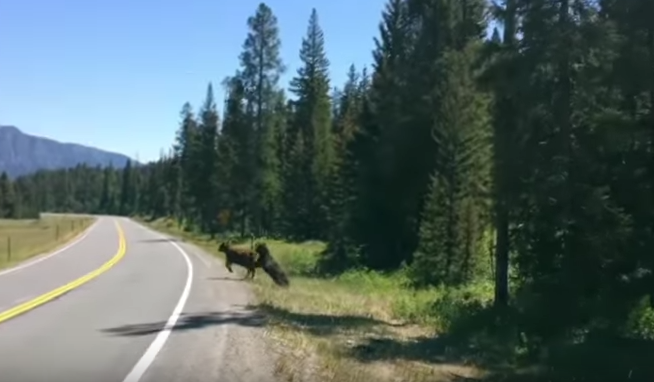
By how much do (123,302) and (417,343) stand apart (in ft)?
24.1

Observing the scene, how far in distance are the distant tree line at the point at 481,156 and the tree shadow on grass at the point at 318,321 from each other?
12.3 ft

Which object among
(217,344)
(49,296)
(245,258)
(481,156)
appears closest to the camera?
(217,344)

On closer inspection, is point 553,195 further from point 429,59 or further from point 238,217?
point 238,217

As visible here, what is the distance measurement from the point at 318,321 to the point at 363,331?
128 centimetres

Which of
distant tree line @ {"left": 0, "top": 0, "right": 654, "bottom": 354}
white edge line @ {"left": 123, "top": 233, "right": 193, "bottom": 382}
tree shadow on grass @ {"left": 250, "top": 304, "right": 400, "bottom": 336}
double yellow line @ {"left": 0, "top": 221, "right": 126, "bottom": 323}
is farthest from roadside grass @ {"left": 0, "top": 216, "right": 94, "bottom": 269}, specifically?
tree shadow on grass @ {"left": 250, "top": 304, "right": 400, "bottom": 336}

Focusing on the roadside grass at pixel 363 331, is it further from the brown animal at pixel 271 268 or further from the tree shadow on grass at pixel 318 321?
the brown animal at pixel 271 268

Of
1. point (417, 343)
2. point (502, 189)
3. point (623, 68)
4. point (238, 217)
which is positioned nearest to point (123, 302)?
point (417, 343)

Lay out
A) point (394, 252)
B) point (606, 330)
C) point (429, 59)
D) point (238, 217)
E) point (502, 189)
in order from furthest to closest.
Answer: point (238, 217), point (394, 252), point (429, 59), point (502, 189), point (606, 330)

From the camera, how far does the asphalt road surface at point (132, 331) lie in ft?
38.5

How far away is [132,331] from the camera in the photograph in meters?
16.1

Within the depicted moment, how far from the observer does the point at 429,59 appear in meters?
44.9

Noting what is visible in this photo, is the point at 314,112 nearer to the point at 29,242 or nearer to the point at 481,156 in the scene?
the point at 29,242

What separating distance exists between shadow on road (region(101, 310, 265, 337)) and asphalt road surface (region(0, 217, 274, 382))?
0.02 metres

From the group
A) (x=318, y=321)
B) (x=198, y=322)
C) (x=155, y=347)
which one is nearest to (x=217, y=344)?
(x=155, y=347)
